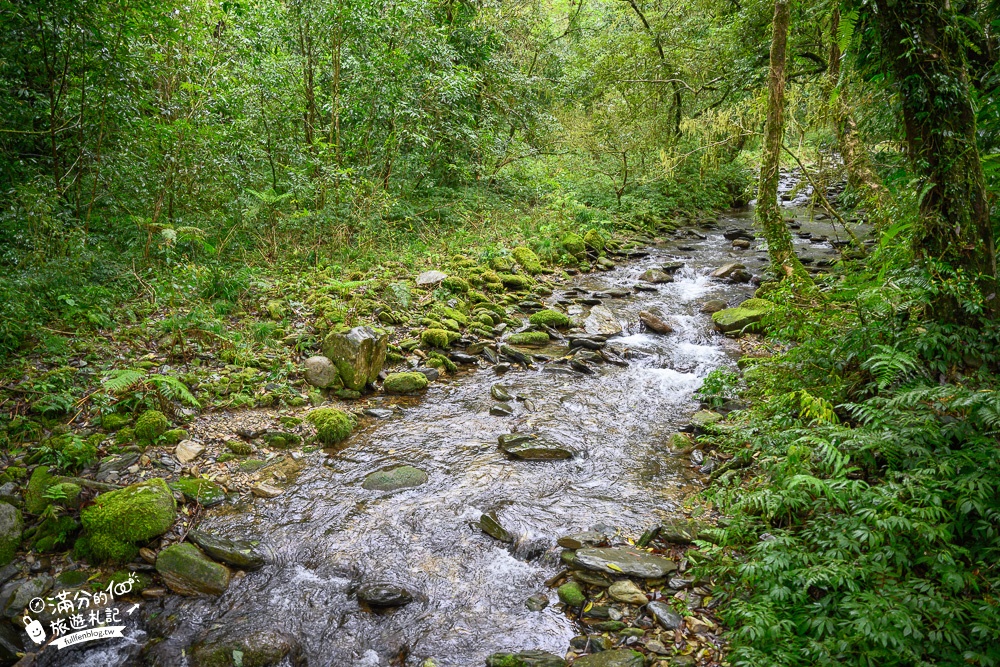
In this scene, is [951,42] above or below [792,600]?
above

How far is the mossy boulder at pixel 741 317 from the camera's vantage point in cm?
980

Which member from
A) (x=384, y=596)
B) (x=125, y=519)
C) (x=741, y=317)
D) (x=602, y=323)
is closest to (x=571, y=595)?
(x=384, y=596)

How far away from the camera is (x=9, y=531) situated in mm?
4473

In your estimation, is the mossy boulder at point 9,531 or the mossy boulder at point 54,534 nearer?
the mossy boulder at point 9,531

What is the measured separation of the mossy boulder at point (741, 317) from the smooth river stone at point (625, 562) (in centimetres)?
612

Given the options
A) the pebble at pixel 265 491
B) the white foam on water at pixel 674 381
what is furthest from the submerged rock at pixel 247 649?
the white foam on water at pixel 674 381

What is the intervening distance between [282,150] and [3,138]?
4.47 meters

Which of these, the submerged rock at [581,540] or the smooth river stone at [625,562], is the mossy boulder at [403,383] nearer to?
the submerged rock at [581,540]

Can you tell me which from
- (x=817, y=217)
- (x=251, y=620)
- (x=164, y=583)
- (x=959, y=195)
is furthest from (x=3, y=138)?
(x=817, y=217)

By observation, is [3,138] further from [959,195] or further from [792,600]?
[959,195]

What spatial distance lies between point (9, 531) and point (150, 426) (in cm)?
155

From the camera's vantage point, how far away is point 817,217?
765 inches

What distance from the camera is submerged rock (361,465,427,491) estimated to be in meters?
5.96


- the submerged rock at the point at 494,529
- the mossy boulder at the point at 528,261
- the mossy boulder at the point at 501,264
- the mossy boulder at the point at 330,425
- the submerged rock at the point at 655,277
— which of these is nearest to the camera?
the submerged rock at the point at 494,529
